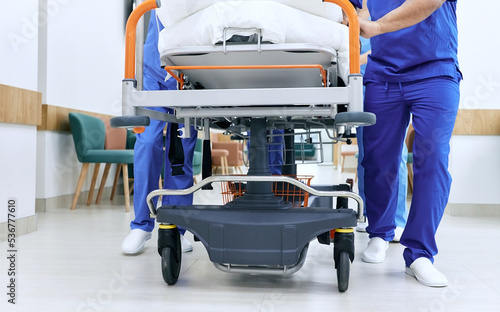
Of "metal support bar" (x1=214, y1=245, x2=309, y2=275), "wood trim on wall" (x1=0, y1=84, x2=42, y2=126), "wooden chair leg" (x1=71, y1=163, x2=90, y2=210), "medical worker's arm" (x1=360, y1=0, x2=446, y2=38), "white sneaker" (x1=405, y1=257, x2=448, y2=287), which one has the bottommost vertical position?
"white sneaker" (x1=405, y1=257, x2=448, y2=287)

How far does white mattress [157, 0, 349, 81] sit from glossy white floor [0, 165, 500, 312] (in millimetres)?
724

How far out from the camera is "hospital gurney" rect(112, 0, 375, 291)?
117cm

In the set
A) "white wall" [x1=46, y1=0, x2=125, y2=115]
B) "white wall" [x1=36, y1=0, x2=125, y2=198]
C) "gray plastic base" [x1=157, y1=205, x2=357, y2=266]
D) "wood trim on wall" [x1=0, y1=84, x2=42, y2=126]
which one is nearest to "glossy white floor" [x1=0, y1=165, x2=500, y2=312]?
"gray plastic base" [x1=157, y1=205, x2=357, y2=266]

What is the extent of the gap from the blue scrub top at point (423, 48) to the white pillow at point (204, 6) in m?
0.54

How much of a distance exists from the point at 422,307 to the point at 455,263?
634 mm

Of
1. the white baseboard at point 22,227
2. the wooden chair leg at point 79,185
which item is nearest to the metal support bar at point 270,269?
the white baseboard at point 22,227

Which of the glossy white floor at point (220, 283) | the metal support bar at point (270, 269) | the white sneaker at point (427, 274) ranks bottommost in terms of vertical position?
the glossy white floor at point (220, 283)

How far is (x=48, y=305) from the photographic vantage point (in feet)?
4.03

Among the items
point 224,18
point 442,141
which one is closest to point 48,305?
point 224,18

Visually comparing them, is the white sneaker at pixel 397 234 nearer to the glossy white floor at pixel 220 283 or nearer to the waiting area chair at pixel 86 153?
the glossy white floor at pixel 220 283

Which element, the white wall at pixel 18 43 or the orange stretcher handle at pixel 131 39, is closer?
the orange stretcher handle at pixel 131 39

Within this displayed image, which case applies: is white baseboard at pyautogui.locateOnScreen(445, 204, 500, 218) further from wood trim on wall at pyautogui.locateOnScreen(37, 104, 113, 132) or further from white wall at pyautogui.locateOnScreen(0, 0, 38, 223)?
wood trim on wall at pyautogui.locateOnScreen(37, 104, 113, 132)

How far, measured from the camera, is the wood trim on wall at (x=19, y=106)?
212 centimetres

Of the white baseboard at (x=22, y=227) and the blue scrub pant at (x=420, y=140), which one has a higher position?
the blue scrub pant at (x=420, y=140)
